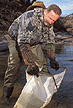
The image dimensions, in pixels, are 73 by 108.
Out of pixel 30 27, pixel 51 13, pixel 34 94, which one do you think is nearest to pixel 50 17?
pixel 51 13

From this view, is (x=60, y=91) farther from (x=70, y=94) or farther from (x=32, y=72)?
(x=32, y=72)

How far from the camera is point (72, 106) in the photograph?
2.56 meters

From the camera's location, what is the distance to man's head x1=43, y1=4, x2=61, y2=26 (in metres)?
2.22

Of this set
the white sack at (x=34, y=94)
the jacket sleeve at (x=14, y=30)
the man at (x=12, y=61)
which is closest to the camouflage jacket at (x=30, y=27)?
the jacket sleeve at (x=14, y=30)

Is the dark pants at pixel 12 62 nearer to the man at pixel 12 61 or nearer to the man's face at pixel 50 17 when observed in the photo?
the man at pixel 12 61

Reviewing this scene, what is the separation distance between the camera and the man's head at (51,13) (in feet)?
7.27

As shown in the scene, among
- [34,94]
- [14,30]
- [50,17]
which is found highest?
[50,17]

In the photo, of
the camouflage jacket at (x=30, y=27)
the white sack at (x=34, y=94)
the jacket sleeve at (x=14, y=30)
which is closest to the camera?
the white sack at (x=34, y=94)

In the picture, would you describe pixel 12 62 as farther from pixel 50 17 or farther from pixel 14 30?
pixel 50 17

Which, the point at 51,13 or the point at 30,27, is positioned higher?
the point at 51,13

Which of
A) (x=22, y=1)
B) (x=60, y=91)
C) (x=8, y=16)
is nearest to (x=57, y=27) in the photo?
(x=22, y=1)

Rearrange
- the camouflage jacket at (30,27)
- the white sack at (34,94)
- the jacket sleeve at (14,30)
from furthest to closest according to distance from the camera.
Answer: the jacket sleeve at (14,30) < the camouflage jacket at (30,27) < the white sack at (34,94)

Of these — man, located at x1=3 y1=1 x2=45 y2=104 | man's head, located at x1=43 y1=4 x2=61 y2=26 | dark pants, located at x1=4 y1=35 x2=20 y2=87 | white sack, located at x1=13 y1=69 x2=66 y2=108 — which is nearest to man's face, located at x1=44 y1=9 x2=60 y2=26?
man's head, located at x1=43 y1=4 x2=61 y2=26

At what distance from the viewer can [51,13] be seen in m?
2.23
